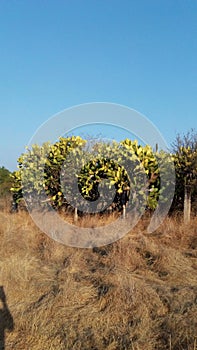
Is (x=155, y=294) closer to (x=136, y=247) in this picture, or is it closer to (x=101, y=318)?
(x=101, y=318)

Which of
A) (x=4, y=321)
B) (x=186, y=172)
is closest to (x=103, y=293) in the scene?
(x=4, y=321)

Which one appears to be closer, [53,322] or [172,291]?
[53,322]

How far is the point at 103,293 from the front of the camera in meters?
4.45

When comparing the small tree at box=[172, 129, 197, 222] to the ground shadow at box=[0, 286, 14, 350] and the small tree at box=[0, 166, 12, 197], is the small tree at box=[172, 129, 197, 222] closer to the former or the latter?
the ground shadow at box=[0, 286, 14, 350]

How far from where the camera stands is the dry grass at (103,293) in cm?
344

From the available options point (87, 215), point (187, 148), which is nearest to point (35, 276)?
point (87, 215)

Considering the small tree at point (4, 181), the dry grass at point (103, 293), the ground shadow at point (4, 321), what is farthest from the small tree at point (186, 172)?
the small tree at point (4, 181)

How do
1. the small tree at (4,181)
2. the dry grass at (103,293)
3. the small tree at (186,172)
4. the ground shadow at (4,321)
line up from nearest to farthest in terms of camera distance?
1. the dry grass at (103,293)
2. the ground shadow at (4,321)
3. the small tree at (186,172)
4. the small tree at (4,181)

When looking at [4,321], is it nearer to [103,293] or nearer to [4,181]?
[103,293]

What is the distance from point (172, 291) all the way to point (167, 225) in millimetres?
3697

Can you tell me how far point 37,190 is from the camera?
36.9ft

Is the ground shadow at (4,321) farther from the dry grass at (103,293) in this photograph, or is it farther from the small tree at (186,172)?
the small tree at (186,172)

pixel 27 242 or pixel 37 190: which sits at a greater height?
pixel 37 190

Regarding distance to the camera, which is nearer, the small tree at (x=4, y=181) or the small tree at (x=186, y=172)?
the small tree at (x=186, y=172)
